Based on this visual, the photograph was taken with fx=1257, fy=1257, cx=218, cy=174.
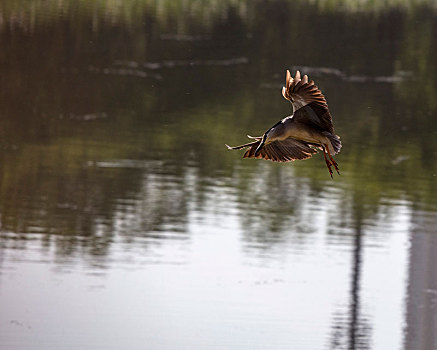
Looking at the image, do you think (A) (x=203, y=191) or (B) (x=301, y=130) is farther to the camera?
(A) (x=203, y=191)

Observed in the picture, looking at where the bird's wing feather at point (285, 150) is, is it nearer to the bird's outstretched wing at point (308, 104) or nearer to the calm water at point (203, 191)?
the bird's outstretched wing at point (308, 104)

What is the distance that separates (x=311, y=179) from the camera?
12.3m

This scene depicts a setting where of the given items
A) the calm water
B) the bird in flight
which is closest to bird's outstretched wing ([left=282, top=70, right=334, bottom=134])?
the bird in flight

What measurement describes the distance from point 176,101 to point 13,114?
1.80 m

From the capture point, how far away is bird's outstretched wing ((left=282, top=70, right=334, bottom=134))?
11.5 ft

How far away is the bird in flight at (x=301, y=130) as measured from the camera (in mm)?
3480

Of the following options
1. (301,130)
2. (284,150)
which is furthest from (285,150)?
(301,130)

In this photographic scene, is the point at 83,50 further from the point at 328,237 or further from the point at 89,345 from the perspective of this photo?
the point at 89,345

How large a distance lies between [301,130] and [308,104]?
0.09m

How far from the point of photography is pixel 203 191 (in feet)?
38.8

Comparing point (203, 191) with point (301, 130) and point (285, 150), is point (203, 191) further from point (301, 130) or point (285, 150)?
point (301, 130)

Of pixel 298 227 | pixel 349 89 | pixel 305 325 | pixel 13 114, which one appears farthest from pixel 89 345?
pixel 349 89

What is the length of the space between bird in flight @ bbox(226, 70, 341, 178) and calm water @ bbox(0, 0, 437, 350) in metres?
5.87

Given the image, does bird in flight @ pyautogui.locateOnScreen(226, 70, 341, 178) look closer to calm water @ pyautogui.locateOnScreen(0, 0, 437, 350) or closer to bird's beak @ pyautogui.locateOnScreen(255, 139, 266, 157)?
bird's beak @ pyautogui.locateOnScreen(255, 139, 266, 157)
